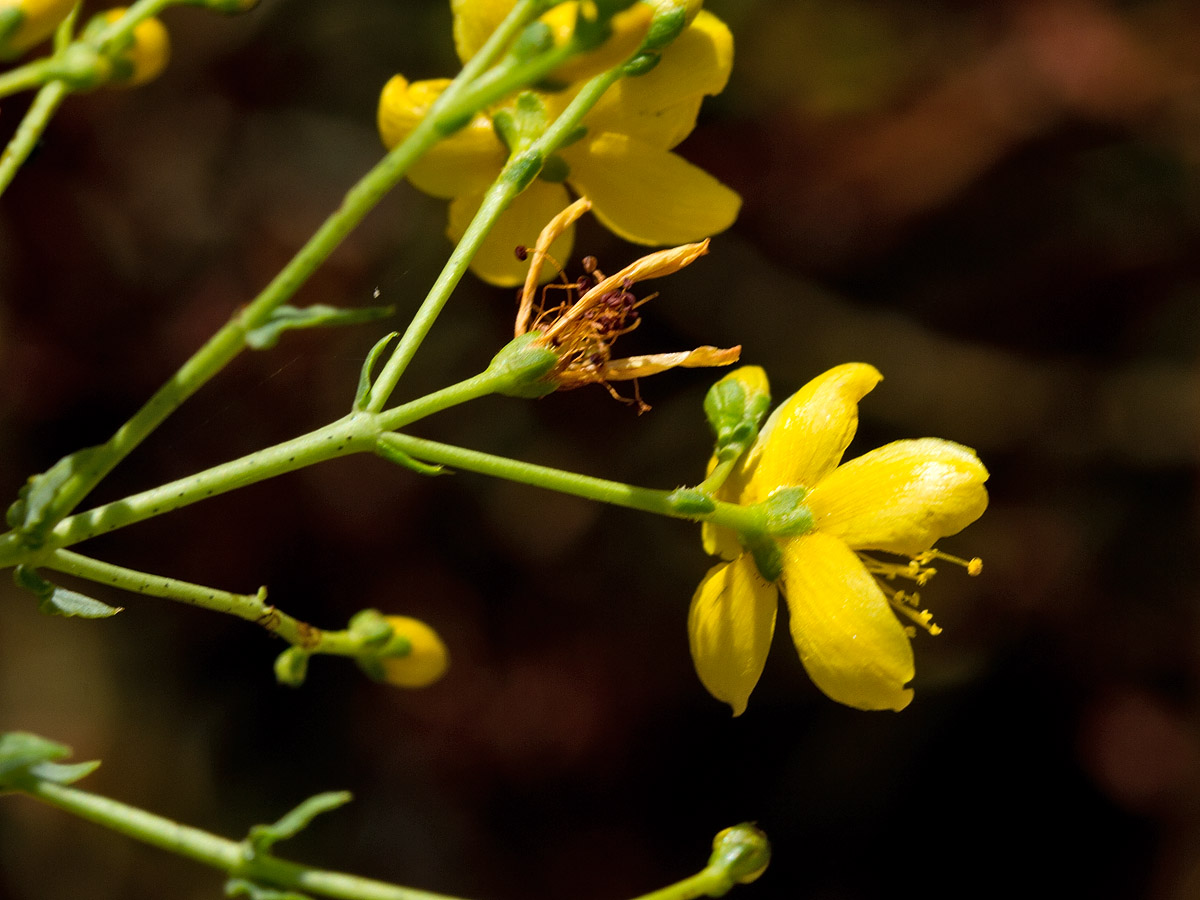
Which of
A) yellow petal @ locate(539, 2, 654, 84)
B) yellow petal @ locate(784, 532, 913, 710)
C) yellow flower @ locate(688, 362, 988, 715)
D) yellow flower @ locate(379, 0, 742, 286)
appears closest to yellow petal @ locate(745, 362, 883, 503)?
yellow flower @ locate(688, 362, 988, 715)

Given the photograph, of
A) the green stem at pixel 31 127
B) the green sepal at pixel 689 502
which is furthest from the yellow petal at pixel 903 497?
the green stem at pixel 31 127

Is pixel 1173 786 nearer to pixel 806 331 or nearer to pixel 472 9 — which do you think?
pixel 806 331

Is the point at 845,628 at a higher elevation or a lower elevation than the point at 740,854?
higher

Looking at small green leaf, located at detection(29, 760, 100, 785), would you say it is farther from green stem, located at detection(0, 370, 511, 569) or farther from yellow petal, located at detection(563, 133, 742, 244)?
yellow petal, located at detection(563, 133, 742, 244)

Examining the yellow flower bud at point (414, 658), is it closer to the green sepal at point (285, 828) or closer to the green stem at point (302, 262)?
the green sepal at point (285, 828)

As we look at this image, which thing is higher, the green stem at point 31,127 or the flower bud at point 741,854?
the green stem at point 31,127

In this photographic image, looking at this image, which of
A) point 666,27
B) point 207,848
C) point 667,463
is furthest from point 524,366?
point 667,463

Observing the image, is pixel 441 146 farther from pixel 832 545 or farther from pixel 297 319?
pixel 832 545
